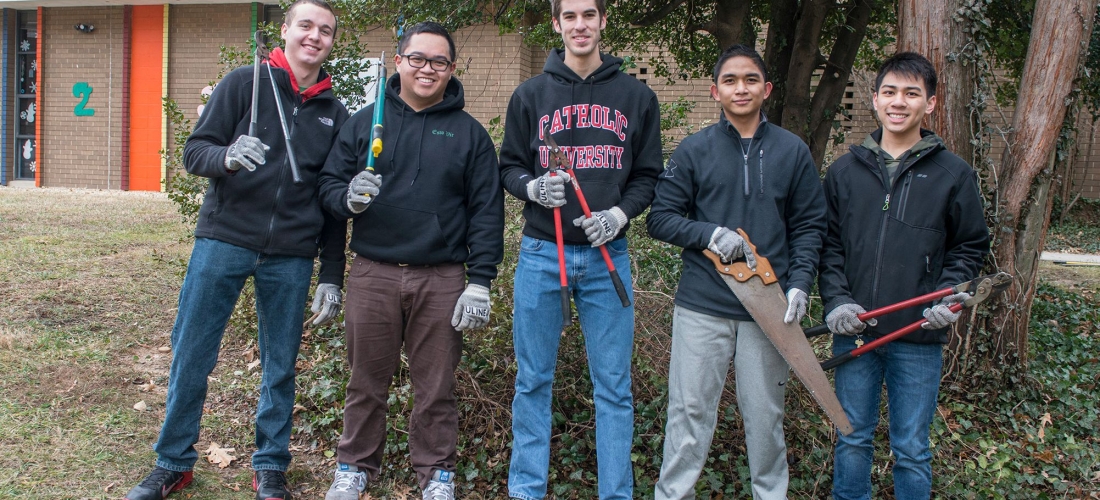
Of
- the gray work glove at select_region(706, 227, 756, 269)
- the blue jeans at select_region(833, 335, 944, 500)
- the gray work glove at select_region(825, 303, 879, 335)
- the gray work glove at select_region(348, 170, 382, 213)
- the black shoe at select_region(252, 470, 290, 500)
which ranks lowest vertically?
the black shoe at select_region(252, 470, 290, 500)

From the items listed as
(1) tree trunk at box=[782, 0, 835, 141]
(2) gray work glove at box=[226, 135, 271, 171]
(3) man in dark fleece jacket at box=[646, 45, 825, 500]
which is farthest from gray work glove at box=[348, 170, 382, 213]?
(1) tree trunk at box=[782, 0, 835, 141]

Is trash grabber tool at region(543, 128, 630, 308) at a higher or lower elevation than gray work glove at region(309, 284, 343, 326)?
higher

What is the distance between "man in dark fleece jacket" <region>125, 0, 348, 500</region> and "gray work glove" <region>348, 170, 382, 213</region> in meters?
0.36

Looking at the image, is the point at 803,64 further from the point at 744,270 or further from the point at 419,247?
the point at 419,247

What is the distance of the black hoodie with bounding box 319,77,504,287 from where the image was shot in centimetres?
324

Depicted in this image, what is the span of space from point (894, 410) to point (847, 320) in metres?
0.46

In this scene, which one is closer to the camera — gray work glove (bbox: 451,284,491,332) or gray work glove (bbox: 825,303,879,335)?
gray work glove (bbox: 825,303,879,335)

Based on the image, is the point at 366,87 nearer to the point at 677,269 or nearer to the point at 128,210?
the point at 677,269

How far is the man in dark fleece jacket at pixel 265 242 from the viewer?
324cm

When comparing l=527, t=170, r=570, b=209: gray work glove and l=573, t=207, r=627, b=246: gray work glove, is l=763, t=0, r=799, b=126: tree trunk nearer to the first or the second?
l=573, t=207, r=627, b=246: gray work glove

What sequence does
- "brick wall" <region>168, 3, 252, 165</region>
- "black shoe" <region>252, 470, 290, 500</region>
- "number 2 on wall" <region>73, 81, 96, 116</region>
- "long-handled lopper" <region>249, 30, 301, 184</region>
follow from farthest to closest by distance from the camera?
"number 2 on wall" <region>73, 81, 96, 116</region>
"brick wall" <region>168, 3, 252, 165</region>
"black shoe" <region>252, 470, 290, 500</region>
"long-handled lopper" <region>249, 30, 301, 184</region>

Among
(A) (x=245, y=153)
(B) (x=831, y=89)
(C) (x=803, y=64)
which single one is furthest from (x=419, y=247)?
(B) (x=831, y=89)

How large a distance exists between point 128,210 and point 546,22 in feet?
23.2

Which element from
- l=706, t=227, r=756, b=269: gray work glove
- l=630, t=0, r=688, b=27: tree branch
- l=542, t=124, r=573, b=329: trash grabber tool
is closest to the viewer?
l=706, t=227, r=756, b=269: gray work glove
